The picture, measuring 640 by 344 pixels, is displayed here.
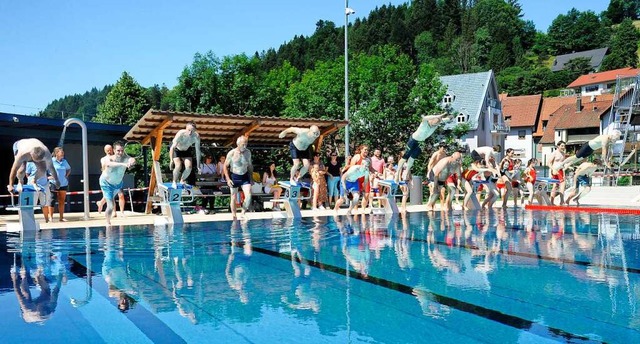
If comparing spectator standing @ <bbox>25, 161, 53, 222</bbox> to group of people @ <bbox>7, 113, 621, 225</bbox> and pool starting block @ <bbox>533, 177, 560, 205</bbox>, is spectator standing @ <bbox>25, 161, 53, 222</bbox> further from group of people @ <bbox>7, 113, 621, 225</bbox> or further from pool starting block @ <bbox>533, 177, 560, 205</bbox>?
pool starting block @ <bbox>533, 177, 560, 205</bbox>

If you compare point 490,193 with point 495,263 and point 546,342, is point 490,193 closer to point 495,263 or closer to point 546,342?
point 495,263

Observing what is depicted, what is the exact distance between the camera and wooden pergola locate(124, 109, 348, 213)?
1680 cm

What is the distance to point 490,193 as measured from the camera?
17.7m

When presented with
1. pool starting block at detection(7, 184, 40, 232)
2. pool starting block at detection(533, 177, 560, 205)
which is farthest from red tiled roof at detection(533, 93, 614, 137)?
pool starting block at detection(7, 184, 40, 232)

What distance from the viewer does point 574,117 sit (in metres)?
78.7

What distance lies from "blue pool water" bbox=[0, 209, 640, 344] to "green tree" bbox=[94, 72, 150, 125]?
53.7 m

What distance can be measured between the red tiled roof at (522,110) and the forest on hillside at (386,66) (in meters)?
16.6

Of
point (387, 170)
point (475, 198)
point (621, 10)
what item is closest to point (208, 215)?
point (387, 170)

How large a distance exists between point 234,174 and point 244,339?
9601 mm

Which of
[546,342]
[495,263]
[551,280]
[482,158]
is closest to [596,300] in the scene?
[551,280]

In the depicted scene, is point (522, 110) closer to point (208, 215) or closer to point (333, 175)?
point (333, 175)

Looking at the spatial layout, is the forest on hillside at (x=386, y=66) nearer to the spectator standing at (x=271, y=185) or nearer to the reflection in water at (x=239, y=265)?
the spectator standing at (x=271, y=185)

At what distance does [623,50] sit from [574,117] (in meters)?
61.0

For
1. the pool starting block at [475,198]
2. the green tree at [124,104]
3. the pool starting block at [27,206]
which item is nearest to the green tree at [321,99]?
the pool starting block at [475,198]
